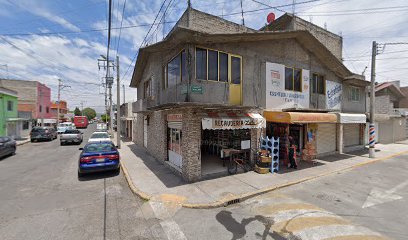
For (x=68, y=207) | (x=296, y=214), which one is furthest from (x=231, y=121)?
(x=68, y=207)

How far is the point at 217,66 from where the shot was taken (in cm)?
888

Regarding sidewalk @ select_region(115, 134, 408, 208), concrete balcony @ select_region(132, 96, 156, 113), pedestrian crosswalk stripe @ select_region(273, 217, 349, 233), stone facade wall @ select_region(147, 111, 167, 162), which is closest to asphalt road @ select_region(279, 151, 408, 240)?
pedestrian crosswalk stripe @ select_region(273, 217, 349, 233)

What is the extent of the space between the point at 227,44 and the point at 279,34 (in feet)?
11.5

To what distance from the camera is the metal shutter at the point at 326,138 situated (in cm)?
1346

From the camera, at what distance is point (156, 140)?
12.5 metres

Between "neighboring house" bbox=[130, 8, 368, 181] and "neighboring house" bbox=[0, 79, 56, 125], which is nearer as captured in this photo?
"neighboring house" bbox=[130, 8, 368, 181]

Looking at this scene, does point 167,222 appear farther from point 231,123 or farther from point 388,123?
point 388,123

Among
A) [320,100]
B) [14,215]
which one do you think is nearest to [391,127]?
[320,100]

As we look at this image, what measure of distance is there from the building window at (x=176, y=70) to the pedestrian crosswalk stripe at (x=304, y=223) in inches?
247

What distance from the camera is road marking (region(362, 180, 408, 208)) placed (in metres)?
6.49

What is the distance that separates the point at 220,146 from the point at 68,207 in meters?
8.52

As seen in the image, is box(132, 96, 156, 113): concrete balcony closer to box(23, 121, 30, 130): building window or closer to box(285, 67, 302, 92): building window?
box(285, 67, 302, 92): building window

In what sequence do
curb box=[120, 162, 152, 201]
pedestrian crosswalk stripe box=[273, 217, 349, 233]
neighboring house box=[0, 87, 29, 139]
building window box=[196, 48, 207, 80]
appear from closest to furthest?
pedestrian crosswalk stripe box=[273, 217, 349, 233] < curb box=[120, 162, 152, 201] < building window box=[196, 48, 207, 80] < neighboring house box=[0, 87, 29, 139]

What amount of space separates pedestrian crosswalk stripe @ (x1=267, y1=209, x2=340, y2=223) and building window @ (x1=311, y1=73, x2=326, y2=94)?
9984mm
